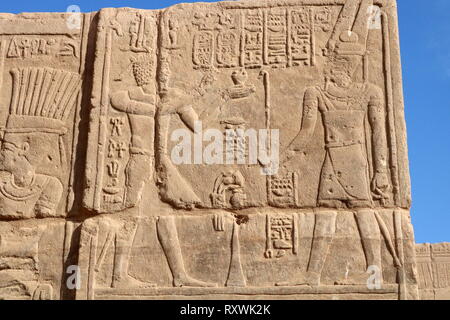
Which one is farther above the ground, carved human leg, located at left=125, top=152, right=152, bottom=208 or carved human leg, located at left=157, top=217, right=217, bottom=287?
carved human leg, located at left=125, top=152, right=152, bottom=208

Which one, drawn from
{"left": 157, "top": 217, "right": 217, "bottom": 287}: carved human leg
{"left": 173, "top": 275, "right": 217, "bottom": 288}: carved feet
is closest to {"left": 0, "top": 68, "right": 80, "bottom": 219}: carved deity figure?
{"left": 157, "top": 217, "right": 217, "bottom": 287}: carved human leg

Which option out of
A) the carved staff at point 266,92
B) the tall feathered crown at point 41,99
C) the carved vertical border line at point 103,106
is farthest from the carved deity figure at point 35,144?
the carved staff at point 266,92

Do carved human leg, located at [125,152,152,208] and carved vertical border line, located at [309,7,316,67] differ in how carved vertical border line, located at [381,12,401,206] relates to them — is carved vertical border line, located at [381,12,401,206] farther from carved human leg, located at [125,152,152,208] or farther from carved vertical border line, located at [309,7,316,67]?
carved human leg, located at [125,152,152,208]

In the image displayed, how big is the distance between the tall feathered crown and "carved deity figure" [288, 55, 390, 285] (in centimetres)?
222

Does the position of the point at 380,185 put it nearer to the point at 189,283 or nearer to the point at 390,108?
the point at 390,108

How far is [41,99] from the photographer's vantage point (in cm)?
602

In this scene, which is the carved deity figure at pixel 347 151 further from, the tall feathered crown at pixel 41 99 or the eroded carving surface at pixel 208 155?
the tall feathered crown at pixel 41 99

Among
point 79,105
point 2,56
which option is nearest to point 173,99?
point 79,105

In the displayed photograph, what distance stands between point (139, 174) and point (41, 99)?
1.30 metres

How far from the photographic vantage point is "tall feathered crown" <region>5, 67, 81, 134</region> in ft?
19.5

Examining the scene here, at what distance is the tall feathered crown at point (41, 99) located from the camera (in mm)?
5930

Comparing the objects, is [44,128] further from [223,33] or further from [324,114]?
[324,114]

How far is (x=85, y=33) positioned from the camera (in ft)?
20.4

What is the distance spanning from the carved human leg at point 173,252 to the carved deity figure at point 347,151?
3.07 ft
